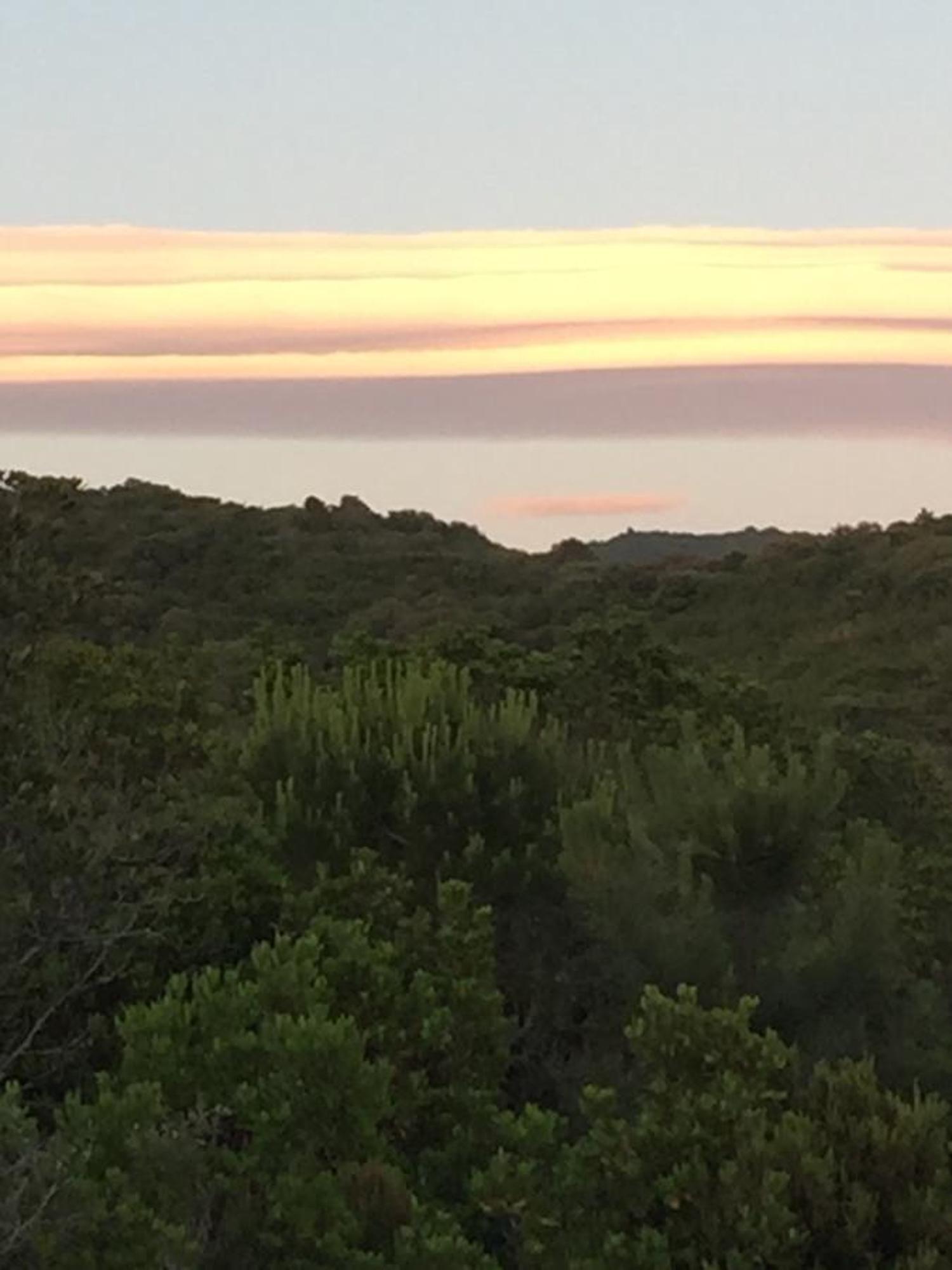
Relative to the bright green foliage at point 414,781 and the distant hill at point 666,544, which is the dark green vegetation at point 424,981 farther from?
the distant hill at point 666,544

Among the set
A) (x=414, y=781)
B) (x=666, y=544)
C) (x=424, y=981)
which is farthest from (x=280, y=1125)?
(x=666, y=544)

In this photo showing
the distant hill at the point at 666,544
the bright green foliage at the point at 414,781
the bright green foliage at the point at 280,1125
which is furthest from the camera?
the distant hill at the point at 666,544

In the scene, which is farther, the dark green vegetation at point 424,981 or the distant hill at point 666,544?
the distant hill at point 666,544

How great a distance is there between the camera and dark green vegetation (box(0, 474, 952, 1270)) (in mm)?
9656

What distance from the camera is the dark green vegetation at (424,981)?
9.66 metres

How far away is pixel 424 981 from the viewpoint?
11570 millimetres

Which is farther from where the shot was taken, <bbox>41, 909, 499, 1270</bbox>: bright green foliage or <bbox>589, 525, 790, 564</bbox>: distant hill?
<bbox>589, 525, 790, 564</bbox>: distant hill

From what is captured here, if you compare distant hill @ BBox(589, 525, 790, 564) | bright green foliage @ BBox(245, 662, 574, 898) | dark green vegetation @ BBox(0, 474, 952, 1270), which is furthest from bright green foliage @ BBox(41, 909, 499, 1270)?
distant hill @ BBox(589, 525, 790, 564)

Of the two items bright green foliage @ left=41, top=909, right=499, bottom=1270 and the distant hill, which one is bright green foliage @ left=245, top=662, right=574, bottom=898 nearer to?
bright green foliage @ left=41, top=909, right=499, bottom=1270

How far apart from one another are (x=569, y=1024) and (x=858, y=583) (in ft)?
209

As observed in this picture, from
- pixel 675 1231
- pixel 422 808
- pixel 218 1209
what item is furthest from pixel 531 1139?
pixel 422 808

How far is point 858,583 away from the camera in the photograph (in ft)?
249

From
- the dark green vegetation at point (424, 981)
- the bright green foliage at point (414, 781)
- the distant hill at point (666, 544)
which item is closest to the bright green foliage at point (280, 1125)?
the dark green vegetation at point (424, 981)

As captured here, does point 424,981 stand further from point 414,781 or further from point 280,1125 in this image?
point 414,781
